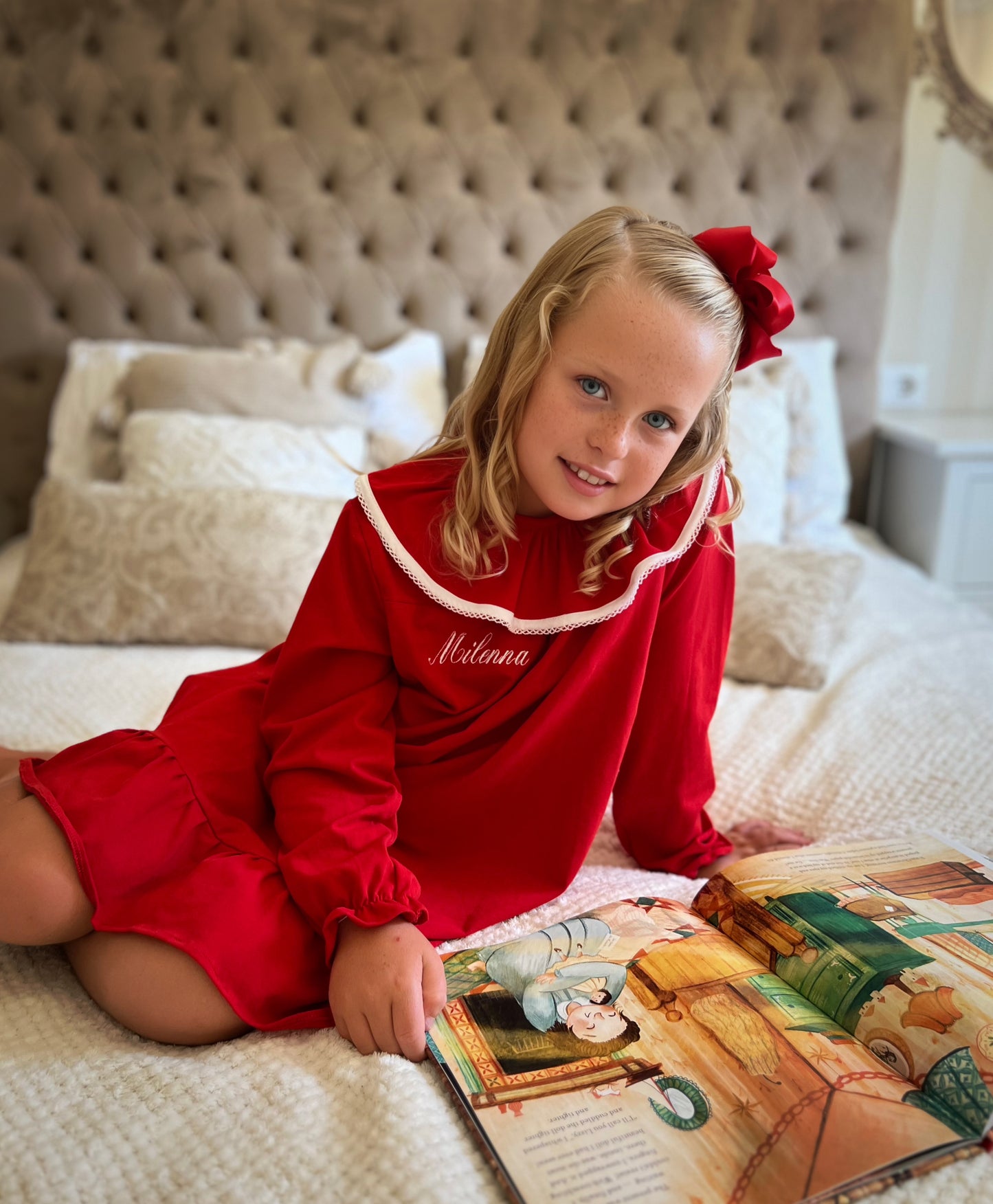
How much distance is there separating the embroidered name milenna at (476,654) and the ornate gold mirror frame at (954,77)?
7.44ft

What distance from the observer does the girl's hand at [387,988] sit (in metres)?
0.77

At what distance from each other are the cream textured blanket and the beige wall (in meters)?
1.47

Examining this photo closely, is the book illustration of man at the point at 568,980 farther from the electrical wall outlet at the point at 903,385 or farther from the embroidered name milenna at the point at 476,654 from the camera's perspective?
the electrical wall outlet at the point at 903,385

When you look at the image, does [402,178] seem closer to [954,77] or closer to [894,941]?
[954,77]

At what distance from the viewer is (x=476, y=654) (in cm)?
97

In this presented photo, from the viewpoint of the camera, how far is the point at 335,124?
7.22 ft

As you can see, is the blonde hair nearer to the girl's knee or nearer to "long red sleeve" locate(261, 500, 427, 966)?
"long red sleeve" locate(261, 500, 427, 966)

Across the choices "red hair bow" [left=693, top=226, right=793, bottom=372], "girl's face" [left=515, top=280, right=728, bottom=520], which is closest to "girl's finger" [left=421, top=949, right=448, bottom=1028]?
"girl's face" [left=515, top=280, right=728, bottom=520]

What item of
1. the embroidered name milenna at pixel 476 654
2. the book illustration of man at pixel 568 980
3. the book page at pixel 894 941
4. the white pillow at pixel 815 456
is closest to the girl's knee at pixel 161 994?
the book illustration of man at pixel 568 980

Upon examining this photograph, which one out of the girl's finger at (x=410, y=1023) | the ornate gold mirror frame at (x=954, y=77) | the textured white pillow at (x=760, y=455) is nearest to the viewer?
the girl's finger at (x=410, y=1023)

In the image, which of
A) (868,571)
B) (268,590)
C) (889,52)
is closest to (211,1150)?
(268,590)

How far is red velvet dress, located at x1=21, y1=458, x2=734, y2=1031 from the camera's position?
87 centimetres

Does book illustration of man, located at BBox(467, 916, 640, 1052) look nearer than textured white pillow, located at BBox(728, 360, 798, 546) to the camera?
Yes

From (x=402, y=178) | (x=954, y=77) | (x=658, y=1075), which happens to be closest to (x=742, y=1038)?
(x=658, y=1075)
